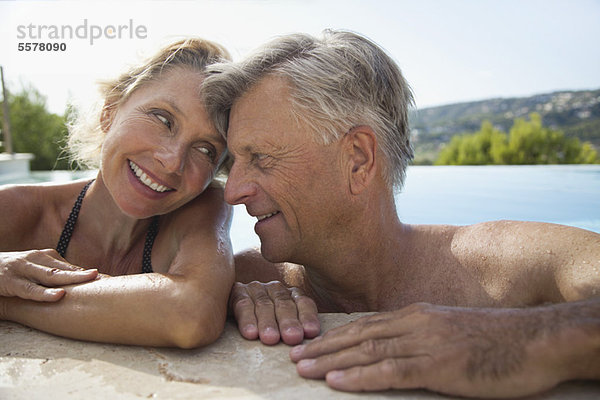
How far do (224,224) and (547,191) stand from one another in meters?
6.60

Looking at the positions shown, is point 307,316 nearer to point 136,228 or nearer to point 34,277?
point 34,277

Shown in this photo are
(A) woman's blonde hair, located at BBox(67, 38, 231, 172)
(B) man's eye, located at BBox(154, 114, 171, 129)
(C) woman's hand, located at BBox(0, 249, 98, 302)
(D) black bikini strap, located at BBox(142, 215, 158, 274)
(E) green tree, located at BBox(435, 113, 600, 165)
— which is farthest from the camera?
(E) green tree, located at BBox(435, 113, 600, 165)

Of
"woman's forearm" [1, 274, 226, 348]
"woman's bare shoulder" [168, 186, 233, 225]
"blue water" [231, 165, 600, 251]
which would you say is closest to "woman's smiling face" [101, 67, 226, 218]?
"woman's bare shoulder" [168, 186, 233, 225]

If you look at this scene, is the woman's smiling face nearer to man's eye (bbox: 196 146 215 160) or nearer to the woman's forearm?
man's eye (bbox: 196 146 215 160)

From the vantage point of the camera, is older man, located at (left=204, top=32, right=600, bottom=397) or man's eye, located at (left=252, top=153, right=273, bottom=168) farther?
man's eye, located at (left=252, top=153, right=273, bottom=168)

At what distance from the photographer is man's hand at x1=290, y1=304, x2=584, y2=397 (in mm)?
1249

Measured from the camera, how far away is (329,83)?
2.08m

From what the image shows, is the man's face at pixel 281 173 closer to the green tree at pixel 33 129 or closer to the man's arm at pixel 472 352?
the man's arm at pixel 472 352

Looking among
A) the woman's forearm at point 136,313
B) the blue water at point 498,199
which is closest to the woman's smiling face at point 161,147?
the woman's forearm at point 136,313

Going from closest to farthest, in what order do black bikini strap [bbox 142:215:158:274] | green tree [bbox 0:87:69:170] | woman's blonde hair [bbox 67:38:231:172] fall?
woman's blonde hair [bbox 67:38:231:172] → black bikini strap [bbox 142:215:158:274] → green tree [bbox 0:87:69:170]

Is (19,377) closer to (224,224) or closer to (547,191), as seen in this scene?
(224,224)

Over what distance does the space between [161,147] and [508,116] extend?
18.1 m

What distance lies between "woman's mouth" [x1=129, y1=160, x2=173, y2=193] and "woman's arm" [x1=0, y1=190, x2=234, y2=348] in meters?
0.45

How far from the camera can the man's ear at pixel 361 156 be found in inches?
83.1
